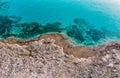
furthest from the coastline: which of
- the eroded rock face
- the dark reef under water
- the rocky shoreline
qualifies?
the eroded rock face

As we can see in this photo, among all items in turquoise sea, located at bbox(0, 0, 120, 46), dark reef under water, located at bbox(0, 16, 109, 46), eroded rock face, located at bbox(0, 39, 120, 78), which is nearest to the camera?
eroded rock face, located at bbox(0, 39, 120, 78)

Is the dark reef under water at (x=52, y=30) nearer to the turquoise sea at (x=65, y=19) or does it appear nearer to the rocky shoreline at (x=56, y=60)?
the turquoise sea at (x=65, y=19)

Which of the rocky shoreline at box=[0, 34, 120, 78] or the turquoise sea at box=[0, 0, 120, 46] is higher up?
the turquoise sea at box=[0, 0, 120, 46]

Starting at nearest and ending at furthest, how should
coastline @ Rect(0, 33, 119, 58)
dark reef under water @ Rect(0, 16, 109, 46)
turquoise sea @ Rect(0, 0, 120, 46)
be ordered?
coastline @ Rect(0, 33, 119, 58) < dark reef under water @ Rect(0, 16, 109, 46) < turquoise sea @ Rect(0, 0, 120, 46)

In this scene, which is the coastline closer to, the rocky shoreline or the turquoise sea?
the rocky shoreline

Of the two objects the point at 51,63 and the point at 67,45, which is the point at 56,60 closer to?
the point at 51,63

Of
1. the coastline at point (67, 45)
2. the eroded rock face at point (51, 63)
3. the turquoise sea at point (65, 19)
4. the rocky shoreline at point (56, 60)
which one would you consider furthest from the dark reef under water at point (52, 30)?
the eroded rock face at point (51, 63)

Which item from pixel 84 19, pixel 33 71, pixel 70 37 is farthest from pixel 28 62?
pixel 84 19

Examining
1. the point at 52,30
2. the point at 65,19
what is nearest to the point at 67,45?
the point at 52,30
